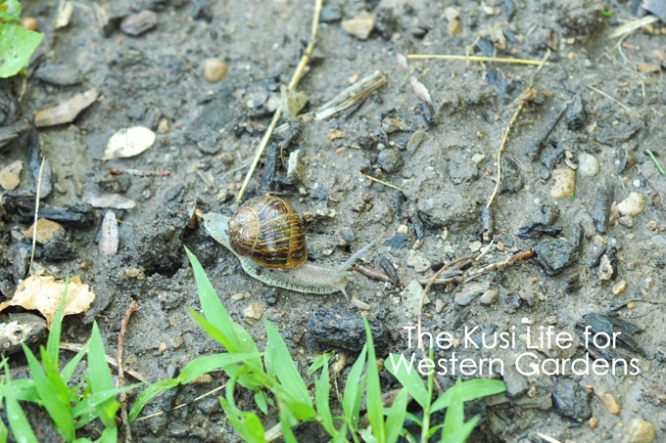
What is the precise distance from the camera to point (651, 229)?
3.64 metres

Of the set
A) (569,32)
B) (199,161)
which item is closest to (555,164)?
(569,32)

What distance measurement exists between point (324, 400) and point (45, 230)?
1.93 metres

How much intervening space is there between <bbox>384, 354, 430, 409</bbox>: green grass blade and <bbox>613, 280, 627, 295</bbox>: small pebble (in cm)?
116

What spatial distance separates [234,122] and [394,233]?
1.28 metres

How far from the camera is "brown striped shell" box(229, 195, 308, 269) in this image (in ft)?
11.8

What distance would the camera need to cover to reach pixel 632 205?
3691mm

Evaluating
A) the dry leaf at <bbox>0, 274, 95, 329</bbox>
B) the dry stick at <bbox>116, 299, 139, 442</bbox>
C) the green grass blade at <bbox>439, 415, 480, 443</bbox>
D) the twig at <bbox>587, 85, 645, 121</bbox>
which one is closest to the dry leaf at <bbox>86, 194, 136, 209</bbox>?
the dry leaf at <bbox>0, 274, 95, 329</bbox>

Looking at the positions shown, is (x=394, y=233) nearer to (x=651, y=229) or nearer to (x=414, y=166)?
(x=414, y=166)

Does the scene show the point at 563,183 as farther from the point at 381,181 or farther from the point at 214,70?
the point at 214,70

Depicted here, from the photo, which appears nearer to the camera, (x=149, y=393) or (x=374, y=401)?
(x=374, y=401)

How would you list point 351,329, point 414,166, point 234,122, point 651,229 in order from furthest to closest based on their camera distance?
1. point 234,122
2. point 414,166
3. point 651,229
4. point 351,329

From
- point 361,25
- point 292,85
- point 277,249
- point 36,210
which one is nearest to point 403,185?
point 277,249

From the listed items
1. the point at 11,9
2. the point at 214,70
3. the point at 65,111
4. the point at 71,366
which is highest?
the point at 11,9

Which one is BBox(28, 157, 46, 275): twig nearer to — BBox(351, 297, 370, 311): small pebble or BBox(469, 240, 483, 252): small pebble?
BBox(351, 297, 370, 311): small pebble
